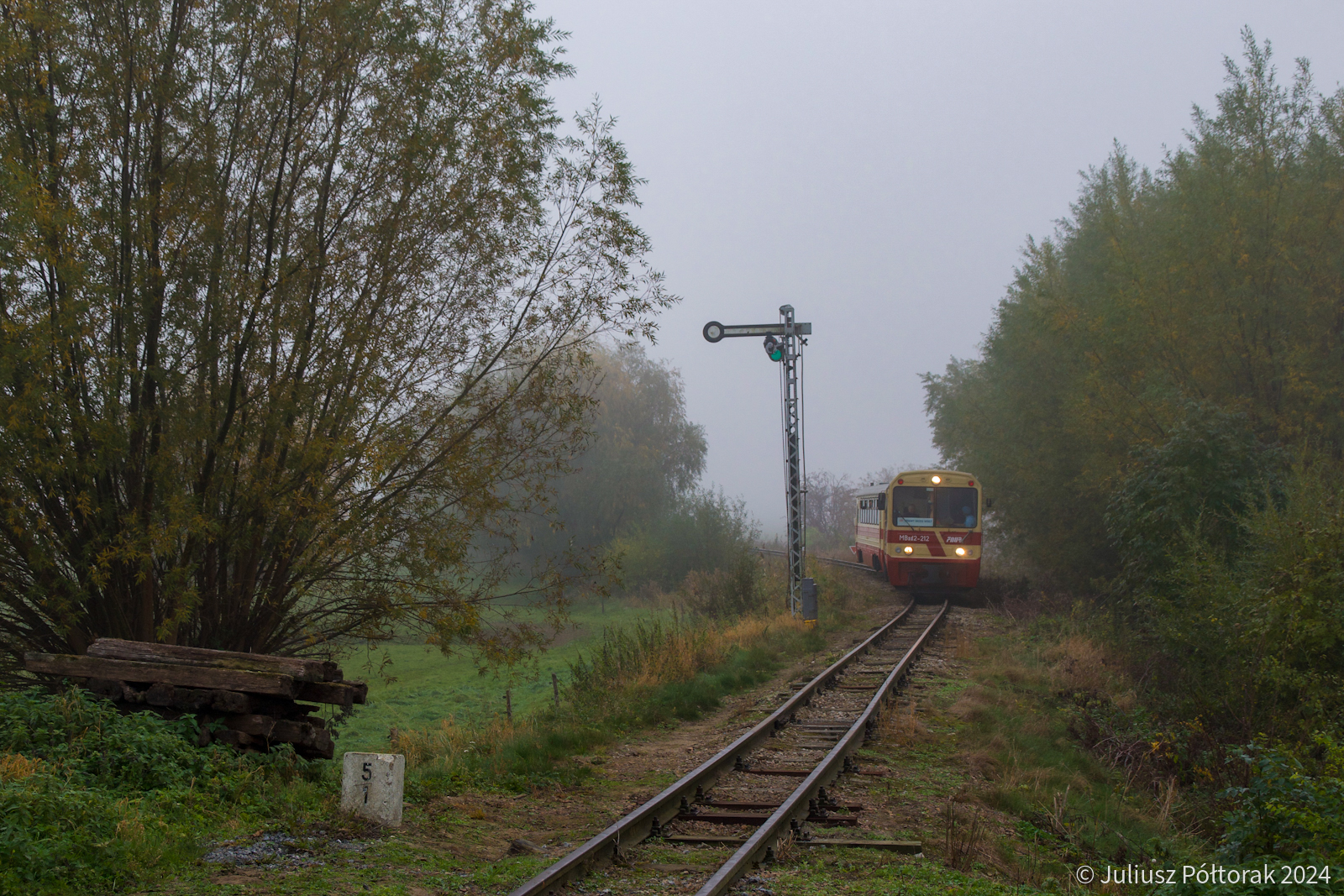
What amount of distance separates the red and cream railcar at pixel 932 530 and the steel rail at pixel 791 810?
1172 cm

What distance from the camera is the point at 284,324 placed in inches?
357

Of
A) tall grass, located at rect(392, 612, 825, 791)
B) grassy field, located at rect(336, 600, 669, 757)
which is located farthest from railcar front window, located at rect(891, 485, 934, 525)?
grassy field, located at rect(336, 600, 669, 757)

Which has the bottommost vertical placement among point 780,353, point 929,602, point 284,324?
point 929,602

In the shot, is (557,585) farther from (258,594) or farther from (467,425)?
(258,594)

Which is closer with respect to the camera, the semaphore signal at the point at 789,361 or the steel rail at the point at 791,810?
the steel rail at the point at 791,810

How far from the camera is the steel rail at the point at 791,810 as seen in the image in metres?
5.13

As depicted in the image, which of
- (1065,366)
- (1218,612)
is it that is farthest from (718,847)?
(1065,366)

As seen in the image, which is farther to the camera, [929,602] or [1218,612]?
[929,602]

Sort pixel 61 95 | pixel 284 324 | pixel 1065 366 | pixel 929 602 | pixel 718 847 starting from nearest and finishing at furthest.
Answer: pixel 718 847, pixel 61 95, pixel 284 324, pixel 1065 366, pixel 929 602

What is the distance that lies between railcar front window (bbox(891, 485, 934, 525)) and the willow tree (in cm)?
1357

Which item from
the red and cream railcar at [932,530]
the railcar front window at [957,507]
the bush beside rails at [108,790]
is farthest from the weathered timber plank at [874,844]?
the railcar front window at [957,507]

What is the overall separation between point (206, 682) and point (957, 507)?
A: 19123 millimetres

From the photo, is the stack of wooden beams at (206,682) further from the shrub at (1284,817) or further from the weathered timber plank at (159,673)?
the shrub at (1284,817)

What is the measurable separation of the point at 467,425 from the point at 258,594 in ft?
9.57
